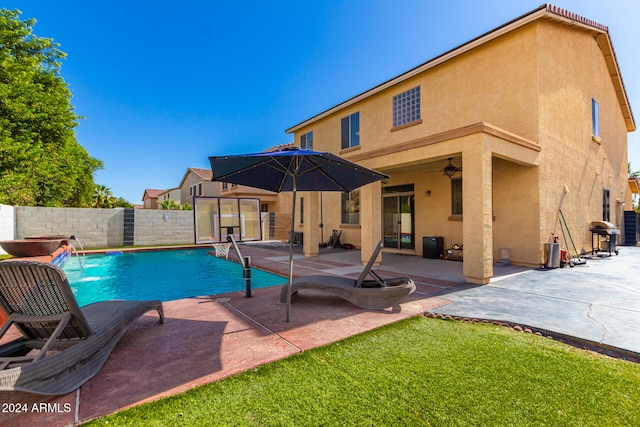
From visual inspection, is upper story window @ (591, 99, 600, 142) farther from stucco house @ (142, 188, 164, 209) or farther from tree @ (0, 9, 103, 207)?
stucco house @ (142, 188, 164, 209)

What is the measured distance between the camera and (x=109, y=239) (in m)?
16.4

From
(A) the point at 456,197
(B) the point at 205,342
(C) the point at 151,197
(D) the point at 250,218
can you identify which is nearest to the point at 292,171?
(B) the point at 205,342

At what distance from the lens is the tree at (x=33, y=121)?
15.2 meters

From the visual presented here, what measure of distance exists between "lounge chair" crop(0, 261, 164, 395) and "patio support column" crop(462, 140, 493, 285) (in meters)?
7.09

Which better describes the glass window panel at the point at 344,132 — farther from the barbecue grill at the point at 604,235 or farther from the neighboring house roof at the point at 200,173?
the neighboring house roof at the point at 200,173

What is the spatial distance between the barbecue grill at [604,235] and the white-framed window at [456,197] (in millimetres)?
5962

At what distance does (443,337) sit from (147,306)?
4.08m

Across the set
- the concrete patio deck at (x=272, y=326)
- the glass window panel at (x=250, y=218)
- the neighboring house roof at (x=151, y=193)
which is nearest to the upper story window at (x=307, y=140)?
the glass window panel at (x=250, y=218)

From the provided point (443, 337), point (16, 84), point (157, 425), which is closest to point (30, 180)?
point (16, 84)

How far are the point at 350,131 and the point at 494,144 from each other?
8.62 meters

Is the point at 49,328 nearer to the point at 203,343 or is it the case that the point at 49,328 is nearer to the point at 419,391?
the point at 203,343

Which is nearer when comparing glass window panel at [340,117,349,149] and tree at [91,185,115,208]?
glass window panel at [340,117,349,149]

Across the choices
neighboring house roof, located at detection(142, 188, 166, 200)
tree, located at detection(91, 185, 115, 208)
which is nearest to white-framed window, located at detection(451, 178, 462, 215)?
tree, located at detection(91, 185, 115, 208)

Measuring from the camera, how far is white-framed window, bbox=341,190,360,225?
14758 millimetres
